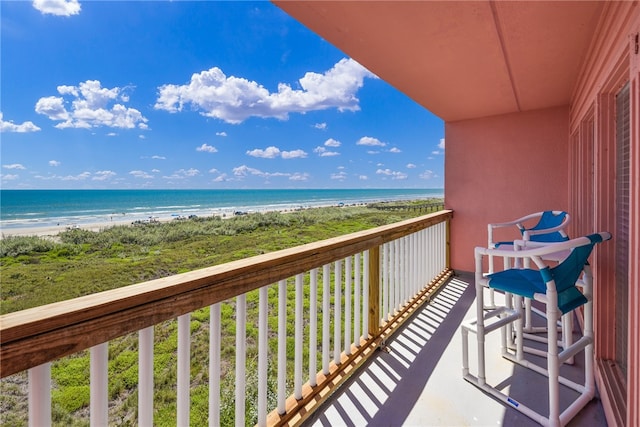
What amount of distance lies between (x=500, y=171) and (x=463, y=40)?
2.32 meters

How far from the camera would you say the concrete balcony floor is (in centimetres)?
151

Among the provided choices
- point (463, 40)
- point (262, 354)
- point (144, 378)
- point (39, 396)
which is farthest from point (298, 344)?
point (463, 40)

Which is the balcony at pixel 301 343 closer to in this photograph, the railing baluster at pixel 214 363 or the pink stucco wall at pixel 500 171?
the railing baluster at pixel 214 363

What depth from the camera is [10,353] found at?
0.59 metres

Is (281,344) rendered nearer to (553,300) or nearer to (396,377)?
(396,377)

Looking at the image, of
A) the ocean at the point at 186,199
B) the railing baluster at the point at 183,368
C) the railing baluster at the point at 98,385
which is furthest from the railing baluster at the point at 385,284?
the ocean at the point at 186,199

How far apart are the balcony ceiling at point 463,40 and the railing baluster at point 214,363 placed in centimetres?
155

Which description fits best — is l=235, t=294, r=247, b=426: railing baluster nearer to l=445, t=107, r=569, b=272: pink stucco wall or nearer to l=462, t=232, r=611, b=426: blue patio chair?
l=462, t=232, r=611, b=426: blue patio chair

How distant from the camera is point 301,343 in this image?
1566 mm

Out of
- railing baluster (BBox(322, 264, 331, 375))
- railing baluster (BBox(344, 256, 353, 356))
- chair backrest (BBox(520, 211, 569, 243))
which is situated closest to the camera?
railing baluster (BBox(322, 264, 331, 375))

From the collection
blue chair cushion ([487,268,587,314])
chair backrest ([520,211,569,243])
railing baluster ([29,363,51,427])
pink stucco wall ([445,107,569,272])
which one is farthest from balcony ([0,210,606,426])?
pink stucco wall ([445,107,569,272])

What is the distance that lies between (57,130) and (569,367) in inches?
778

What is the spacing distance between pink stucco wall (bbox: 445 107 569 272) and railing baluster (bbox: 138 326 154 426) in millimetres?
3886

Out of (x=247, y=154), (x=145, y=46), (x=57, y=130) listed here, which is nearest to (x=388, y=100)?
(x=247, y=154)
